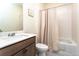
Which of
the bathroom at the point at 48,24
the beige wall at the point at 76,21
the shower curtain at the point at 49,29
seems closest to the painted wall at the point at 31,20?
the bathroom at the point at 48,24

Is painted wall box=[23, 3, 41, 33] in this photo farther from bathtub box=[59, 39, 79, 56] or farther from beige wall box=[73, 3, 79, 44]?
beige wall box=[73, 3, 79, 44]

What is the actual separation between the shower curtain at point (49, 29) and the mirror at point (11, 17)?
2.77 feet

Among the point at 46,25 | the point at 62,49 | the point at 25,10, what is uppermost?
the point at 25,10

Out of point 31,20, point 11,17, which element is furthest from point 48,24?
point 11,17

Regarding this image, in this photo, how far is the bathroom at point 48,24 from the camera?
2404 mm

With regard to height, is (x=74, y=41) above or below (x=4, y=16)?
below

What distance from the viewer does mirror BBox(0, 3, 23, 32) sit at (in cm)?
202

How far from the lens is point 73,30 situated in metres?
2.75

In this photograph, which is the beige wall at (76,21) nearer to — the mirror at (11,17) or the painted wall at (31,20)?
the painted wall at (31,20)

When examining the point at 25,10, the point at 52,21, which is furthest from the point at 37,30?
the point at 25,10

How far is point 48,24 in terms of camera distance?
3.14 m

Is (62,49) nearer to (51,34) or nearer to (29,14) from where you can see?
(51,34)

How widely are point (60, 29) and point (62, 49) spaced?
570 mm

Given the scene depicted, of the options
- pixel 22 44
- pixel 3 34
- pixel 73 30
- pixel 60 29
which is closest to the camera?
pixel 22 44
